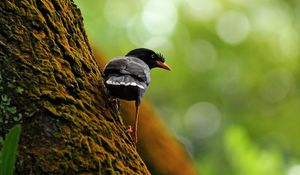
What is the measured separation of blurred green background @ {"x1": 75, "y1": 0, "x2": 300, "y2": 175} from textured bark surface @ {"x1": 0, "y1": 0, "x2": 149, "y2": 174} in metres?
14.5

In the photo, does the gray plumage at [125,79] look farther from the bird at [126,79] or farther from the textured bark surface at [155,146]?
the textured bark surface at [155,146]

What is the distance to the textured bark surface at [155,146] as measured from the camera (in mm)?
6555

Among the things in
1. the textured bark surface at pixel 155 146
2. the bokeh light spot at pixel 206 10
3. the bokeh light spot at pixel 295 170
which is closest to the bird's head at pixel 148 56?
the textured bark surface at pixel 155 146

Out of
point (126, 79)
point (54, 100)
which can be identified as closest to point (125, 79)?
point (126, 79)

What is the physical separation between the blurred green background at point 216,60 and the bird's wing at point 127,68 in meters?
13.8

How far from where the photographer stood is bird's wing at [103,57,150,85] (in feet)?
11.9

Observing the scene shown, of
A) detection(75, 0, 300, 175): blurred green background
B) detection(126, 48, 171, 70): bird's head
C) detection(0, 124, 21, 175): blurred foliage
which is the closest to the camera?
detection(0, 124, 21, 175): blurred foliage

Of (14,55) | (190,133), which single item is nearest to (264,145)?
(190,133)

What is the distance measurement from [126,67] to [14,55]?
1.04 meters

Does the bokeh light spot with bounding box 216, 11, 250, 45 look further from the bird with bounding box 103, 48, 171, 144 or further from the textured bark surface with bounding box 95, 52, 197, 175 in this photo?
the bird with bounding box 103, 48, 171, 144

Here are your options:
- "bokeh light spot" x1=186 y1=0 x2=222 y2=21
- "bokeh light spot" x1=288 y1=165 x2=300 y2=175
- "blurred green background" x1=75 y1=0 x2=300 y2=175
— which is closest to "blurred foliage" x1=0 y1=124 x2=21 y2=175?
"bokeh light spot" x1=288 y1=165 x2=300 y2=175

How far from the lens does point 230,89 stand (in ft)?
71.1

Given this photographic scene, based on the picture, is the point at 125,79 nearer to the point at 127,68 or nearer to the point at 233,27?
the point at 127,68

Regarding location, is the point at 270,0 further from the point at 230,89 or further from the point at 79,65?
the point at 79,65
